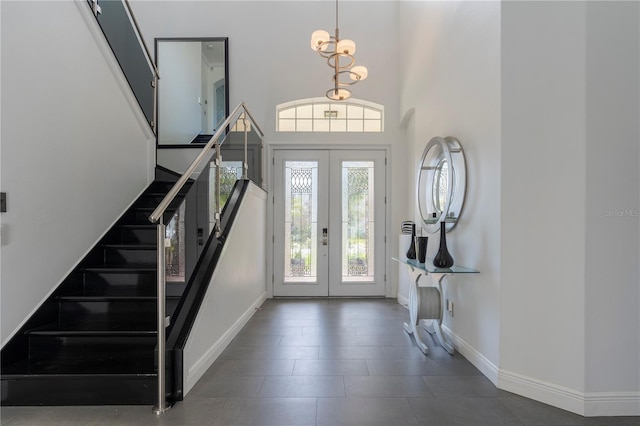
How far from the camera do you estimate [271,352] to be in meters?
3.05

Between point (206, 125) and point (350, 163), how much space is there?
8.42 ft

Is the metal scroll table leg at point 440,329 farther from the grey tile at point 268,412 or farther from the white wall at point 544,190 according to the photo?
the grey tile at point 268,412

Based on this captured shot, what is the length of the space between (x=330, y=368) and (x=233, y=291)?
1318mm

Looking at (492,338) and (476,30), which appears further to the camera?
(476,30)

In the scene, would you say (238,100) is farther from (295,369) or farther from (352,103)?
(295,369)

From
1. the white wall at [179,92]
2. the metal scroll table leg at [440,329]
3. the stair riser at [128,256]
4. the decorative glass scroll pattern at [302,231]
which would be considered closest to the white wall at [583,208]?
the metal scroll table leg at [440,329]

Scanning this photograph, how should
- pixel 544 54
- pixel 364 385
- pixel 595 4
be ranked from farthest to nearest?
1. pixel 364 385
2. pixel 544 54
3. pixel 595 4

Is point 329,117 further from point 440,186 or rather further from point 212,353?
point 212,353

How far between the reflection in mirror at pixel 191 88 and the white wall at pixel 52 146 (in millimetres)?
1772

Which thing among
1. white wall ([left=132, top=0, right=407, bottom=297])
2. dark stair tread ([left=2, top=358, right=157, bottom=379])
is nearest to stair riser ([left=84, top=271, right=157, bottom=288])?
dark stair tread ([left=2, top=358, right=157, bottom=379])

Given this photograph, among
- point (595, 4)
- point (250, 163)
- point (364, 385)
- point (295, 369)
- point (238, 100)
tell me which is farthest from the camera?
point (238, 100)

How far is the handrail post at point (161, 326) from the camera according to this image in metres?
2.08

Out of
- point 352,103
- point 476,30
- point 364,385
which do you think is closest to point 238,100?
point 352,103

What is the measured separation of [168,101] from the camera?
5.39 m
